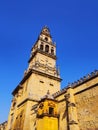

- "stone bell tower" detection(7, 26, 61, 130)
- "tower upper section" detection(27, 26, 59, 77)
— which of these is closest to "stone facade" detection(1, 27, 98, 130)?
"stone bell tower" detection(7, 26, 61, 130)

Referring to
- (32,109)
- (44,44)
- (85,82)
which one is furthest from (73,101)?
(44,44)

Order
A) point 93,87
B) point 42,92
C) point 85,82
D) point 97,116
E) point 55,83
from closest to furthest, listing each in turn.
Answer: point 97,116, point 93,87, point 85,82, point 42,92, point 55,83

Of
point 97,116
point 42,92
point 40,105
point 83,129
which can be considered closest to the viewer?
point 97,116

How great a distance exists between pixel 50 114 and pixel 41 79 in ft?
34.8

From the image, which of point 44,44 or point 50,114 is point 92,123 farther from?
point 44,44

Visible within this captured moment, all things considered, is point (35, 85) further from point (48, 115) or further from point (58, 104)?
point (48, 115)

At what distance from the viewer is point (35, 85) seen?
87.9 feet

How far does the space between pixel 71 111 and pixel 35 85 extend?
12045mm

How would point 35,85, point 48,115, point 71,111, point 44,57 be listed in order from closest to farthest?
point 71,111
point 48,115
point 35,85
point 44,57

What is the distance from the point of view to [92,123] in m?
14.0

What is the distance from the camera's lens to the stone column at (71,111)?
49.4 ft

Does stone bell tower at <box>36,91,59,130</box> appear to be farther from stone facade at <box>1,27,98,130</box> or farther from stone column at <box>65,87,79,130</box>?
stone column at <box>65,87,79,130</box>

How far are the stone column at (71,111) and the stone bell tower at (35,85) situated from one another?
774cm

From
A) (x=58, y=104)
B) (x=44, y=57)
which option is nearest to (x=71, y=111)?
(x=58, y=104)
